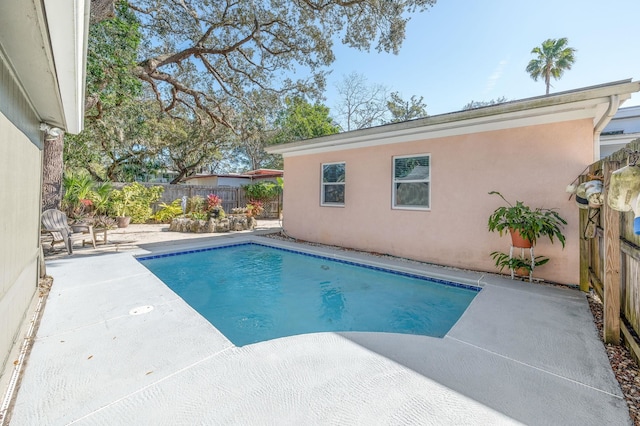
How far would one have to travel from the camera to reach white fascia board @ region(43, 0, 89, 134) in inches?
72.0

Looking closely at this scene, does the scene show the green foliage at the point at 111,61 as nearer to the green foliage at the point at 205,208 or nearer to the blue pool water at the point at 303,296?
the blue pool water at the point at 303,296

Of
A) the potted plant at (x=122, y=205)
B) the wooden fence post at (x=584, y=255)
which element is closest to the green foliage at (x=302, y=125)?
the potted plant at (x=122, y=205)

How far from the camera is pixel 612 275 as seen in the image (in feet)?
10.2

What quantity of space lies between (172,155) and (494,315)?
24578 mm

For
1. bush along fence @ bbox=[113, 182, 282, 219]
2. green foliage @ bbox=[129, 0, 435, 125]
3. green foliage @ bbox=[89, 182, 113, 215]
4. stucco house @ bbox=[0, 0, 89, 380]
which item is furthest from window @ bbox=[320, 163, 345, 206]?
green foliage @ bbox=[89, 182, 113, 215]

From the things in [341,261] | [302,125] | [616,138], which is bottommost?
[341,261]

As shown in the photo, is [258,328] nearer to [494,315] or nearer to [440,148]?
[494,315]

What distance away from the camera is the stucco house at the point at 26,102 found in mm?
1975

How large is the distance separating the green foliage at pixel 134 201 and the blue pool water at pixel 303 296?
6690mm

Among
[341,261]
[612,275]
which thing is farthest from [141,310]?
Answer: [612,275]

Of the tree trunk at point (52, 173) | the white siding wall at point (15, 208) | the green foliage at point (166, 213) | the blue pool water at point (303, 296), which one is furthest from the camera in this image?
the green foliage at point (166, 213)

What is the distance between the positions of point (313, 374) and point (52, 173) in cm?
977

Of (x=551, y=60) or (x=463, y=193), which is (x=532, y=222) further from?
(x=551, y=60)

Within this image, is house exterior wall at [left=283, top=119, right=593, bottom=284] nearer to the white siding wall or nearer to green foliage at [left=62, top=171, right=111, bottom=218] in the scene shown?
the white siding wall
